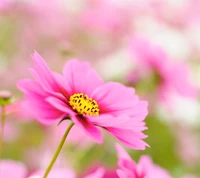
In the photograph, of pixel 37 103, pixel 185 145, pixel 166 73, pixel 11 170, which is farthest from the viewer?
pixel 185 145

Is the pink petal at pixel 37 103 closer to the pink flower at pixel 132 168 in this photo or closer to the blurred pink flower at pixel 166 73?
the pink flower at pixel 132 168

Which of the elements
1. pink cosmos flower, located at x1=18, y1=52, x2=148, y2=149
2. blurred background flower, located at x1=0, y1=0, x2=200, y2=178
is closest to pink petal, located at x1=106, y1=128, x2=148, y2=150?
pink cosmos flower, located at x1=18, y1=52, x2=148, y2=149

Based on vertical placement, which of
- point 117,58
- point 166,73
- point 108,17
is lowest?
point 166,73

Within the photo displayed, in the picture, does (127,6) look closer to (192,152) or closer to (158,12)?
(158,12)

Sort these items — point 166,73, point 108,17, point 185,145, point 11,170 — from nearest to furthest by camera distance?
point 11,170 < point 166,73 < point 185,145 < point 108,17

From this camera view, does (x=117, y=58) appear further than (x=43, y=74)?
Yes

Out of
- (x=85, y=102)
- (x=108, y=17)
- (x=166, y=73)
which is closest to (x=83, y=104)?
(x=85, y=102)

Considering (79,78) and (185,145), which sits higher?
(185,145)

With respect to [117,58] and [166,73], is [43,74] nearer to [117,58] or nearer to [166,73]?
[166,73]
